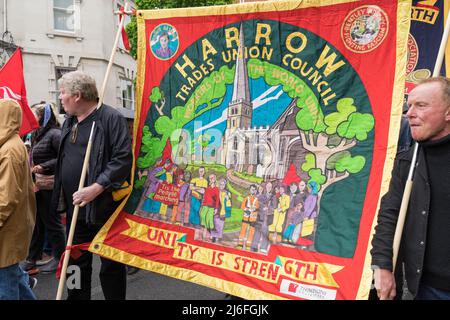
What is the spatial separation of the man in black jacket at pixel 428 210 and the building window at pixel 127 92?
56.6 feet

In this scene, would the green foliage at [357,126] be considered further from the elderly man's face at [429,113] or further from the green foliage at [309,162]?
the elderly man's face at [429,113]

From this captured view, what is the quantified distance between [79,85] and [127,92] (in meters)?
16.2

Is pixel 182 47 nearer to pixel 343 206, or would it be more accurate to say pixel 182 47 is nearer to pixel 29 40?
pixel 343 206

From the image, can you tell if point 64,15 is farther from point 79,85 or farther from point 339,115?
point 339,115

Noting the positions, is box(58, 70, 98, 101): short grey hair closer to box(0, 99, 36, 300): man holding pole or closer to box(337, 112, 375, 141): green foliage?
box(0, 99, 36, 300): man holding pole

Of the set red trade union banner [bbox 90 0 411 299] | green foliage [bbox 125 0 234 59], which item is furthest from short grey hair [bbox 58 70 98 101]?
green foliage [bbox 125 0 234 59]

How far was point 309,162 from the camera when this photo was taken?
104 inches

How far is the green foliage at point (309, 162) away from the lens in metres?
2.63

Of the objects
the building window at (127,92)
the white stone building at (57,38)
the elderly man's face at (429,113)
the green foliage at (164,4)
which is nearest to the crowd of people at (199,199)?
the elderly man's face at (429,113)

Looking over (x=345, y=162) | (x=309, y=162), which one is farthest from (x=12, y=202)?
(x=345, y=162)

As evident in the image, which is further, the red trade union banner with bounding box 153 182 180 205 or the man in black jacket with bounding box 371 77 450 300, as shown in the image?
the red trade union banner with bounding box 153 182 180 205

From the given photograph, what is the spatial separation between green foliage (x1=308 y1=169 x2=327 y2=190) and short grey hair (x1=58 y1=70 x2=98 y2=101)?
1890 mm

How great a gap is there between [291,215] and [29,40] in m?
15.7

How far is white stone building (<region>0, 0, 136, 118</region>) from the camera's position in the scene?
49.0 feet
